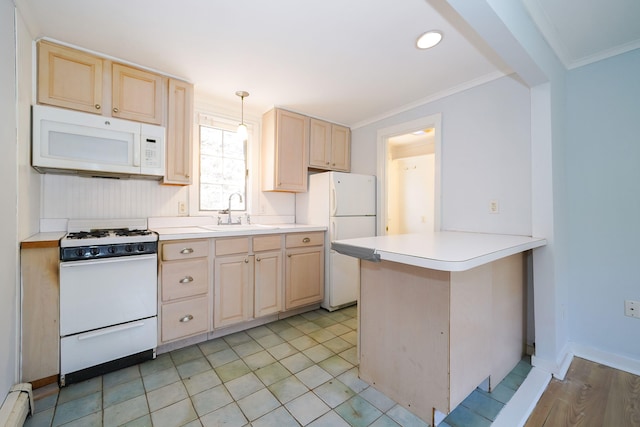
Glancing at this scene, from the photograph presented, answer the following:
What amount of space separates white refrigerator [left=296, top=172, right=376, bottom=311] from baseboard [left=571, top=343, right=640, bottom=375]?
6.30 ft

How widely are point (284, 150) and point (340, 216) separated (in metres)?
0.97

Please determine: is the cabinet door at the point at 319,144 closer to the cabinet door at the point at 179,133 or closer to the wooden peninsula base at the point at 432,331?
the cabinet door at the point at 179,133

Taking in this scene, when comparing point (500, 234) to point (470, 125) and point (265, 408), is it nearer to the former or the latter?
point (470, 125)

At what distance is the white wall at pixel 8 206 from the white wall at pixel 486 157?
3.02 meters

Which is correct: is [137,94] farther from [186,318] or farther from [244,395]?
[244,395]

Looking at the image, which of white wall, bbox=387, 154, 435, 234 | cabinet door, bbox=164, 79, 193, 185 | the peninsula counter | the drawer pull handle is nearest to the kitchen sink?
cabinet door, bbox=164, 79, 193, 185

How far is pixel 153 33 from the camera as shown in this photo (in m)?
1.77

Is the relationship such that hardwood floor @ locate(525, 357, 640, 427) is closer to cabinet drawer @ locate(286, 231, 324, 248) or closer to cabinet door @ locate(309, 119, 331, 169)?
cabinet drawer @ locate(286, 231, 324, 248)

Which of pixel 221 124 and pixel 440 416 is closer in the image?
pixel 440 416

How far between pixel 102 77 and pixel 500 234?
3.33m

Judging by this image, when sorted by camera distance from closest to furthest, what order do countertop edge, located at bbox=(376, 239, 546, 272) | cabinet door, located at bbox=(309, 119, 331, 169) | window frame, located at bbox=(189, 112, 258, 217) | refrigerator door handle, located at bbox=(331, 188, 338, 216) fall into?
countertop edge, located at bbox=(376, 239, 546, 272), window frame, located at bbox=(189, 112, 258, 217), refrigerator door handle, located at bbox=(331, 188, 338, 216), cabinet door, located at bbox=(309, 119, 331, 169)

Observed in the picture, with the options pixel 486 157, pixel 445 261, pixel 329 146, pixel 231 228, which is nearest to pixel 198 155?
pixel 231 228

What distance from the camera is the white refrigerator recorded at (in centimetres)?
294

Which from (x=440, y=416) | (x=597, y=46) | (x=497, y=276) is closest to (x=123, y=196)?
(x=440, y=416)
